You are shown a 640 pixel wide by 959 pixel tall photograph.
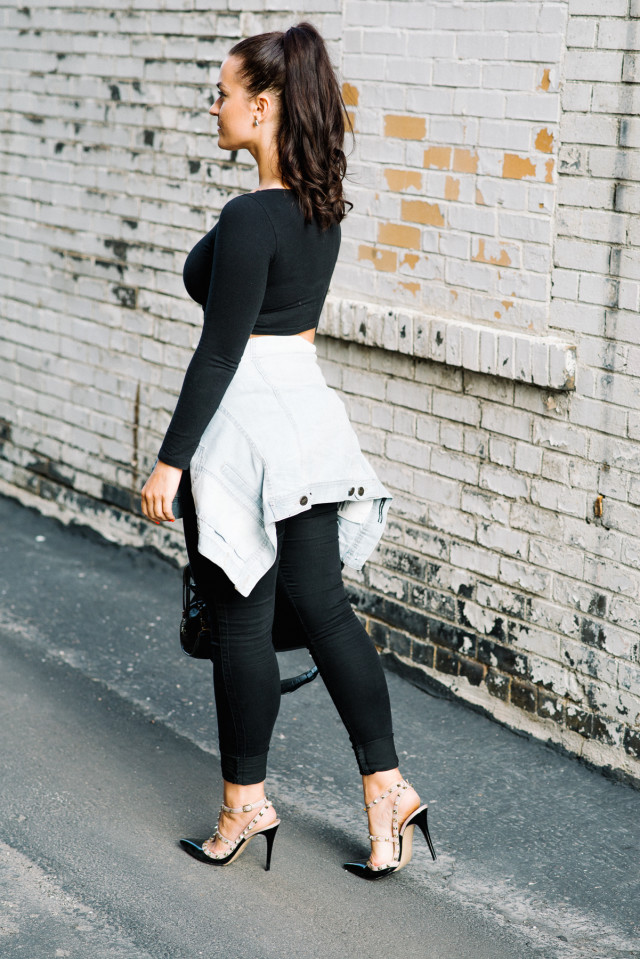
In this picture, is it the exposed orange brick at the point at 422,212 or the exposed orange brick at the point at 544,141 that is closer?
the exposed orange brick at the point at 544,141

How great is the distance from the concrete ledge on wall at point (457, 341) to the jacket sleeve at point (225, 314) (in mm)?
1167

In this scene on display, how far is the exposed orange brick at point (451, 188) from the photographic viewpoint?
12.8 feet

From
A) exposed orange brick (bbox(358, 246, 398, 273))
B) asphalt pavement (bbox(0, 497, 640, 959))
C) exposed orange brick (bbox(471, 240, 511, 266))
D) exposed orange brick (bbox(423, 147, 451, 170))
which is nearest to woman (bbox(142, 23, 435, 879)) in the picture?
asphalt pavement (bbox(0, 497, 640, 959))

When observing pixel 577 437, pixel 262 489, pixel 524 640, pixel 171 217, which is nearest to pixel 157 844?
pixel 262 489

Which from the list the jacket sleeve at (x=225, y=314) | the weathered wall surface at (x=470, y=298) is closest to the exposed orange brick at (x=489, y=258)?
the weathered wall surface at (x=470, y=298)

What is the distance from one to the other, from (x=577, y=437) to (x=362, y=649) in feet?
3.40

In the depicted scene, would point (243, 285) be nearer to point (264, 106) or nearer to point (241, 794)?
point (264, 106)

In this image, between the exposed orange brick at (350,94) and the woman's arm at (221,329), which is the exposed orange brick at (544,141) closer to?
the exposed orange brick at (350,94)

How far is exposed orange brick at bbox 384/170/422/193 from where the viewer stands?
4.04 metres

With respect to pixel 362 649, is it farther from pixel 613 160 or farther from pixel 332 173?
pixel 613 160

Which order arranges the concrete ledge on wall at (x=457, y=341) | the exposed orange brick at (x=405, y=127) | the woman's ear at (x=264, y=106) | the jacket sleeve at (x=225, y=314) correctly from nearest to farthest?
the jacket sleeve at (x=225, y=314)
the woman's ear at (x=264, y=106)
the concrete ledge on wall at (x=457, y=341)
the exposed orange brick at (x=405, y=127)

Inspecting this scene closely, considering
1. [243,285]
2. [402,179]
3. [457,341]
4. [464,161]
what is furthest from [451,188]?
[243,285]

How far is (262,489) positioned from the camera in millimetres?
2857

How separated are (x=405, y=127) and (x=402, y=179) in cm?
17
